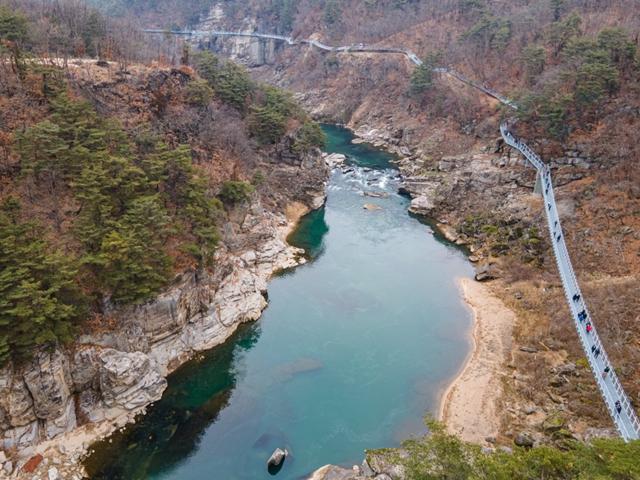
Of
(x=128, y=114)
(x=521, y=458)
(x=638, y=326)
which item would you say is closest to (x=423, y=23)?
(x=128, y=114)

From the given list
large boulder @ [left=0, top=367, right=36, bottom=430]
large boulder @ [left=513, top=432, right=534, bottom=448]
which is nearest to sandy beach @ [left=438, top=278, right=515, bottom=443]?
large boulder @ [left=513, top=432, right=534, bottom=448]

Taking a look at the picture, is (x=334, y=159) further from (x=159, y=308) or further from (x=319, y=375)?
(x=159, y=308)

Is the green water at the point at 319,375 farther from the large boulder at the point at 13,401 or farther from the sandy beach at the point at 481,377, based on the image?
the large boulder at the point at 13,401

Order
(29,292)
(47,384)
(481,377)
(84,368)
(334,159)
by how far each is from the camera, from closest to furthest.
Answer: (29,292) → (47,384) → (84,368) → (481,377) → (334,159)

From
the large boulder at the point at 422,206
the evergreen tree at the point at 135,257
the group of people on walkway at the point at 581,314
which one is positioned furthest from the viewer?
the large boulder at the point at 422,206

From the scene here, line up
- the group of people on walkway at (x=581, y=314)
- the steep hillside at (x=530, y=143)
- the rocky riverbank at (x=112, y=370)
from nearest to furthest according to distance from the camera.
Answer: the rocky riverbank at (x=112, y=370) < the group of people on walkway at (x=581, y=314) < the steep hillside at (x=530, y=143)

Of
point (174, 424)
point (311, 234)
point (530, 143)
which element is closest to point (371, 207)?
point (311, 234)

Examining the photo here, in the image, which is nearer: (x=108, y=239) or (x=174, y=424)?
(x=174, y=424)

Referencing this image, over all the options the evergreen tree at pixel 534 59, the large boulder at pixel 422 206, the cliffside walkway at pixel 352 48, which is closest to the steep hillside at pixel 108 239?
the large boulder at pixel 422 206
